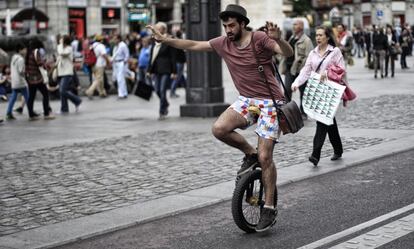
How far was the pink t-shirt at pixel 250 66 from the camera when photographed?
6.64 m

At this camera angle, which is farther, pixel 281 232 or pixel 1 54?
pixel 1 54

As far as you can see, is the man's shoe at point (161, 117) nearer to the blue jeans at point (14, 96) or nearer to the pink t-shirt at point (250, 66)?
the blue jeans at point (14, 96)

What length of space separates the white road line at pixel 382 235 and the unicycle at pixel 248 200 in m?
0.84

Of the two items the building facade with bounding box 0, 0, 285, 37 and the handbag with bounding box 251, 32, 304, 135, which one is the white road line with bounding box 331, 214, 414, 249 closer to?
the handbag with bounding box 251, 32, 304, 135

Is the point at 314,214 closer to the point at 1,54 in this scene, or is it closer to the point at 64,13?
the point at 1,54

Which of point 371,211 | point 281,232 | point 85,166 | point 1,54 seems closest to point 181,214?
point 281,232

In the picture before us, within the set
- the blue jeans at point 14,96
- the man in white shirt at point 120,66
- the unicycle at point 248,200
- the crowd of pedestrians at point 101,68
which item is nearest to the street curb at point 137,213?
the unicycle at point 248,200

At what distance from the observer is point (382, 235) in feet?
20.7

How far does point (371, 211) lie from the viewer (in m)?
7.20

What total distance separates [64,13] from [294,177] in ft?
133

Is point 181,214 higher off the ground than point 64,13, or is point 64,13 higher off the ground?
point 64,13

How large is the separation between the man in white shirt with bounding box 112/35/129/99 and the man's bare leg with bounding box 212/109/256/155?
16893 millimetres

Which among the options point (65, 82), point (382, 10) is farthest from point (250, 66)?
point (382, 10)

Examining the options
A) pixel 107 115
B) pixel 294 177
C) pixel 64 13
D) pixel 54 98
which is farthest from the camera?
pixel 64 13
